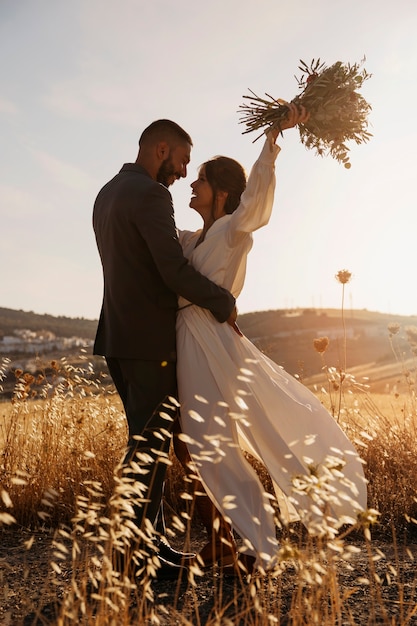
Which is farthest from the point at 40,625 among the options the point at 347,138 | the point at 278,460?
the point at 347,138

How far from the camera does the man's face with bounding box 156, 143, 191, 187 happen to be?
145 inches

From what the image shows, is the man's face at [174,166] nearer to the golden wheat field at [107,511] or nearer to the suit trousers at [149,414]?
the suit trousers at [149,414]

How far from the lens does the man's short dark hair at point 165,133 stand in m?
3.65

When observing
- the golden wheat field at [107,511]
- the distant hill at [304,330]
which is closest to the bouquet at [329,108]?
the golden wheat field at [107,511]

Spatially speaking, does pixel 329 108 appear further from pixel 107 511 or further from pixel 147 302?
pixel 107 511

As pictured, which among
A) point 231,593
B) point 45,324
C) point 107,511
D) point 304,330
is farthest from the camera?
point 45,324

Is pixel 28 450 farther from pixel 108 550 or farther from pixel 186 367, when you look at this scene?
pixel 108 550

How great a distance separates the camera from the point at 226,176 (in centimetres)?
366

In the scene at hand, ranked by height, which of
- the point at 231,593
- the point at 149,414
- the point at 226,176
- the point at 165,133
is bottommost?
the point at 231,593

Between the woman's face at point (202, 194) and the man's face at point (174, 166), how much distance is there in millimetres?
88

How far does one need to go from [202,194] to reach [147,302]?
697mm

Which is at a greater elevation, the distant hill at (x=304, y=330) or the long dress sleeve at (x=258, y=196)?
the distant hill at (x=304, y=330)

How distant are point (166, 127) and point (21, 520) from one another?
110 inches

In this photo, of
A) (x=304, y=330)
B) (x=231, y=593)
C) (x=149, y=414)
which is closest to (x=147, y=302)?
(x=149, y=414)
